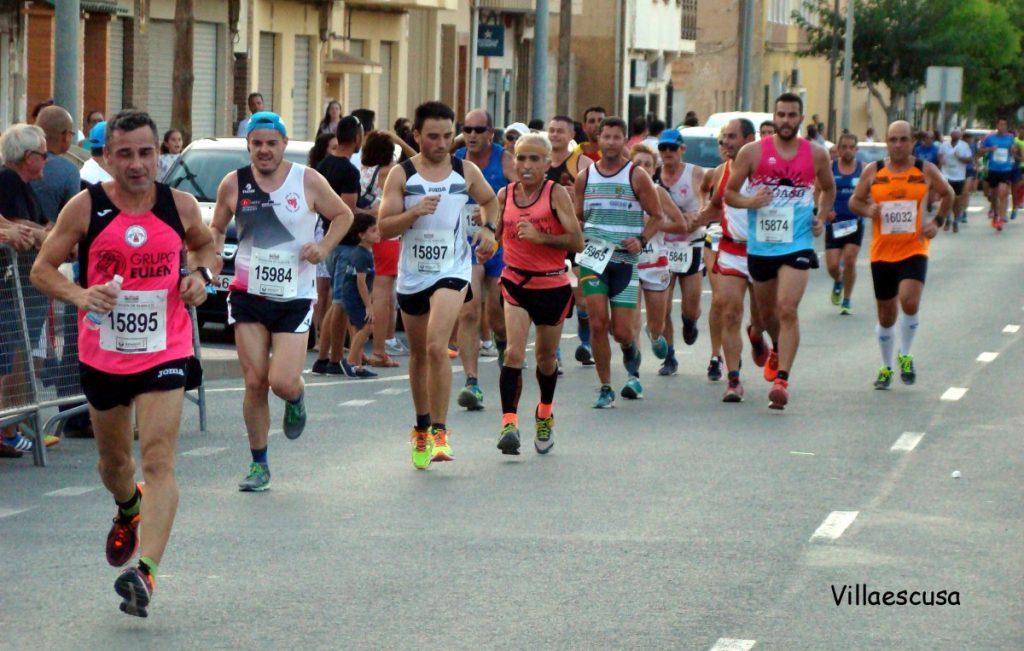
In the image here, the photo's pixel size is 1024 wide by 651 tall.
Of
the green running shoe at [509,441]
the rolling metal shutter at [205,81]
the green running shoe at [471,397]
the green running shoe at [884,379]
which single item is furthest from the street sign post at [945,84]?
the green running shoe at [509,441]

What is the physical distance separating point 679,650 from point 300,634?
125 cm

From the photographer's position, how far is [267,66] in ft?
131

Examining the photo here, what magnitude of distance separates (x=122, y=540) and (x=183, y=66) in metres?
17.3

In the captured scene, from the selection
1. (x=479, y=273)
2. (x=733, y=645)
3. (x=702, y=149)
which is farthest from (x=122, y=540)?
(x=702, y=149)

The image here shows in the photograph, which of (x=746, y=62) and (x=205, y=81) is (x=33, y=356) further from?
(x=746, y=62)

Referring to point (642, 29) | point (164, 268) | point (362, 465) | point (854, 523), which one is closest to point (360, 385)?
point (362, 465)

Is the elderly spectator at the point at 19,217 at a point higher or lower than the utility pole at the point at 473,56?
lower

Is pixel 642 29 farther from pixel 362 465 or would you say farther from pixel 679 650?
pixel 679 650

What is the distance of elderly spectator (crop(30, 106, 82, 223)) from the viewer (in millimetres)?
12055

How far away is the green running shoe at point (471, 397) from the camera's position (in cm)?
1352

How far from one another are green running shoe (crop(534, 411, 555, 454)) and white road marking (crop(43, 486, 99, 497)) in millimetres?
2455

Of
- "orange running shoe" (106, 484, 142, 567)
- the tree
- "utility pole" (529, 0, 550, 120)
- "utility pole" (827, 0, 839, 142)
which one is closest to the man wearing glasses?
"orange running shoe" (106, 484, 142, 567)

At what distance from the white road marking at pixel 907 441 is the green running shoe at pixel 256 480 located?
12.0 ft

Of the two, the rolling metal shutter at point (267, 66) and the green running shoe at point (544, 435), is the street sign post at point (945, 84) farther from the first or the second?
the green running shoe at point (544, 435)
